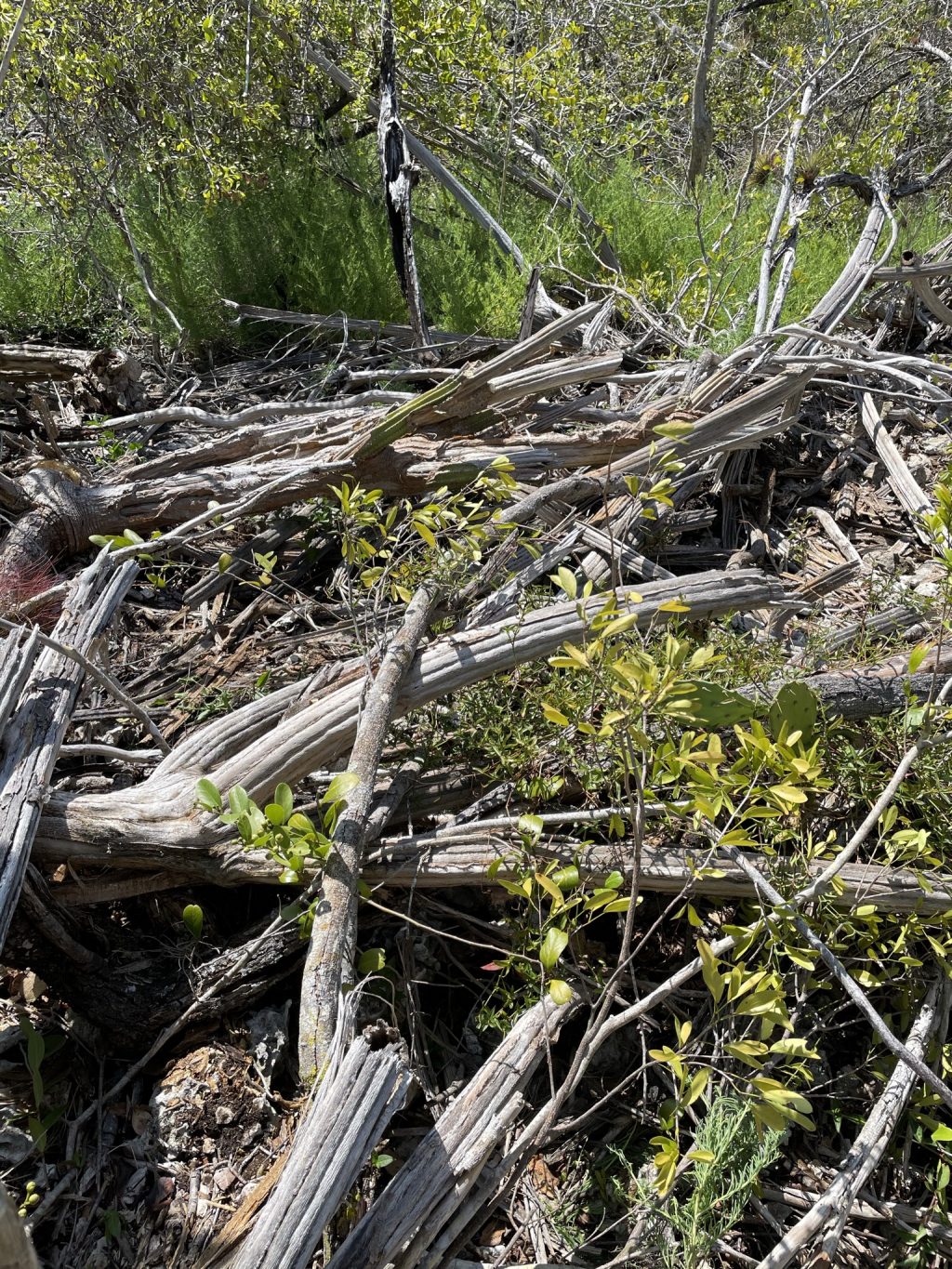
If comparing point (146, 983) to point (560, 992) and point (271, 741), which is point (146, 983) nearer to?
point (271, 741)

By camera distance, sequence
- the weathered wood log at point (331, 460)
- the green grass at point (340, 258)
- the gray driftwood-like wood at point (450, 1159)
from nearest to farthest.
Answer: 1. the gray driftwood-like wood at point (450, 1159)
2. the weathered wood log at point (331, 460)
3. the green grass at point (340, 258)

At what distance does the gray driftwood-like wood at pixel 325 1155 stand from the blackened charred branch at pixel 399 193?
10.8 ft

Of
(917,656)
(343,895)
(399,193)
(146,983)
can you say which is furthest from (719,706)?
(399,193)

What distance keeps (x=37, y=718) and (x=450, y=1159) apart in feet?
4.43

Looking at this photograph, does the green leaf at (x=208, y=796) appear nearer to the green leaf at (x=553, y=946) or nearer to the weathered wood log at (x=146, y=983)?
the weathered wood log at (x=146, y=983)

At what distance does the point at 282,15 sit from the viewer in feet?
16.6

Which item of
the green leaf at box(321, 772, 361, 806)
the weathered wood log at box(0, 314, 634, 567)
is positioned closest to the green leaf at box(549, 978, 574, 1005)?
the green leaf at box(321, 772, 361, 806)

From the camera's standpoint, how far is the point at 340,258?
453 cm

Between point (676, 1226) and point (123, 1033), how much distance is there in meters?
1.17

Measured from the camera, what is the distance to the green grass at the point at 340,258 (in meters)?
4.43

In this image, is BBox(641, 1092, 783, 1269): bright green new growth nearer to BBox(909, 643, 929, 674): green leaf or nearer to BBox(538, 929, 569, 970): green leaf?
BBox(538, 929, 569, 970): green leaf

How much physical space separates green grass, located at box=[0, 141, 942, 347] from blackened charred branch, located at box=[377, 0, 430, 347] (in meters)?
0.47

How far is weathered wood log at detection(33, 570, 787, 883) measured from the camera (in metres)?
1.96

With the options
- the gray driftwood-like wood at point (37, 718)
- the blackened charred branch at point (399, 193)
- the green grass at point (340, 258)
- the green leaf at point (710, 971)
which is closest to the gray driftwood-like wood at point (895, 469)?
the green grass at point (340, 258)
